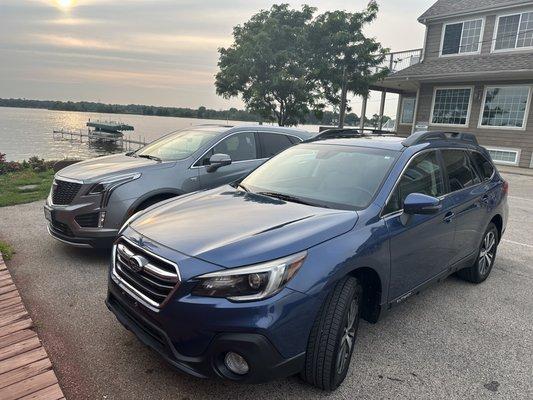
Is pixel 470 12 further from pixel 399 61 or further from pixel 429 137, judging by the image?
pixel 429 137

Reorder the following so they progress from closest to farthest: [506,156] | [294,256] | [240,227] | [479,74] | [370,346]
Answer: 1. [294,256]
2. [240,227]
3. [370,346]
4. [479,74]
5. [506,156]

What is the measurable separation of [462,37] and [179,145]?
60.8 ft

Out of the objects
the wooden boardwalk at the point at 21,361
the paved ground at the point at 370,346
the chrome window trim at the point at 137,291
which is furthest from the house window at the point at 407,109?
the wooden boardwalk at the point at 21,361

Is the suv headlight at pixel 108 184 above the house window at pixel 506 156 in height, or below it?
above

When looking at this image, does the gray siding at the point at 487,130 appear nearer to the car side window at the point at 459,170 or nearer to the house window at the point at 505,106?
the house window at the point at 505,106

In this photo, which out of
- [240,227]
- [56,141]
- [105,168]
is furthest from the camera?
[56,141]

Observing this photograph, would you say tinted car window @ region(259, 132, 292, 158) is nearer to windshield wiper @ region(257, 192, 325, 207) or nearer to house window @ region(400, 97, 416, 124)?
windshield wiper @ region(257, 192, 325, 207)

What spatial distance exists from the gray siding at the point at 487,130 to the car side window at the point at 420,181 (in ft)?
53.5

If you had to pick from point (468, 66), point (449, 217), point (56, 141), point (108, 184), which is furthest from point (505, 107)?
point (56, 141)

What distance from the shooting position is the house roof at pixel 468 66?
53.2 feet

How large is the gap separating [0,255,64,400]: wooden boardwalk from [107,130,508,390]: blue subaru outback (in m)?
0.55

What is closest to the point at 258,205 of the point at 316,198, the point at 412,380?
the point at 316,198

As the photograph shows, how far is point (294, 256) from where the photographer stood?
230 cm

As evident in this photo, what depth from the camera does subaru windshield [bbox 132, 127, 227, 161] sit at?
17.8ft
